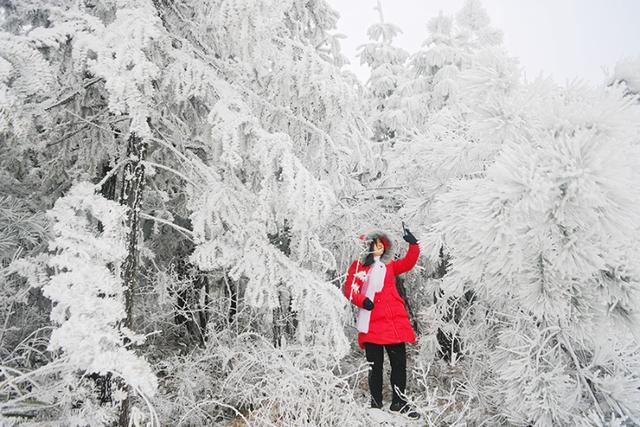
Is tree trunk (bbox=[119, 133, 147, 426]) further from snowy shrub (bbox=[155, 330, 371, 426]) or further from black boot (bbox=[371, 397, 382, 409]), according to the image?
black boot (bbox=[371, 397, 382, 409])

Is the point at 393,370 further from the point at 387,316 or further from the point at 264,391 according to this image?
the point at 264,391

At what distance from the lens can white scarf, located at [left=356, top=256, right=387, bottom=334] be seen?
459cm

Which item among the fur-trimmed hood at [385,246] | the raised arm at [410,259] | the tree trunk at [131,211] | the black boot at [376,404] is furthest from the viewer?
the fur-trimmed hood at [385,246]

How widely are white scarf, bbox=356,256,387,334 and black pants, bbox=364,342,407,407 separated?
0.27m

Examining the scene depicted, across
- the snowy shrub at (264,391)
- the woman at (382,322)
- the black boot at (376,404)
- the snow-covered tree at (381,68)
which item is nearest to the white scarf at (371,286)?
the woman at (382,322)

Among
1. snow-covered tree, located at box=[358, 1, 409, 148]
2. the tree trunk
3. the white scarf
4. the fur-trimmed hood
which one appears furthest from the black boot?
snow-covered tree, located at box=[358, 1, 409, 148]

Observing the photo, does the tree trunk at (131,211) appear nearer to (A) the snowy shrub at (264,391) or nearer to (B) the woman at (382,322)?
(A) the snowy shrub at (264,391)

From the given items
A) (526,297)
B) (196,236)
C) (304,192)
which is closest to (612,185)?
(526,297)

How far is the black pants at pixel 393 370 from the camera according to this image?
4.43 m

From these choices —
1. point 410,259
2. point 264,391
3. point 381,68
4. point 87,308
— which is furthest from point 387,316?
point 381,68

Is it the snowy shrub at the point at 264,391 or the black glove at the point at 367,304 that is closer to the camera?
the snowy shrub at the point at 264,391

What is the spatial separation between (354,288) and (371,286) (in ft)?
0.76

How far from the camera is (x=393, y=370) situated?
14.9 feet

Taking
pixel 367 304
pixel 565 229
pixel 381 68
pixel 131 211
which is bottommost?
pixel 367 304
